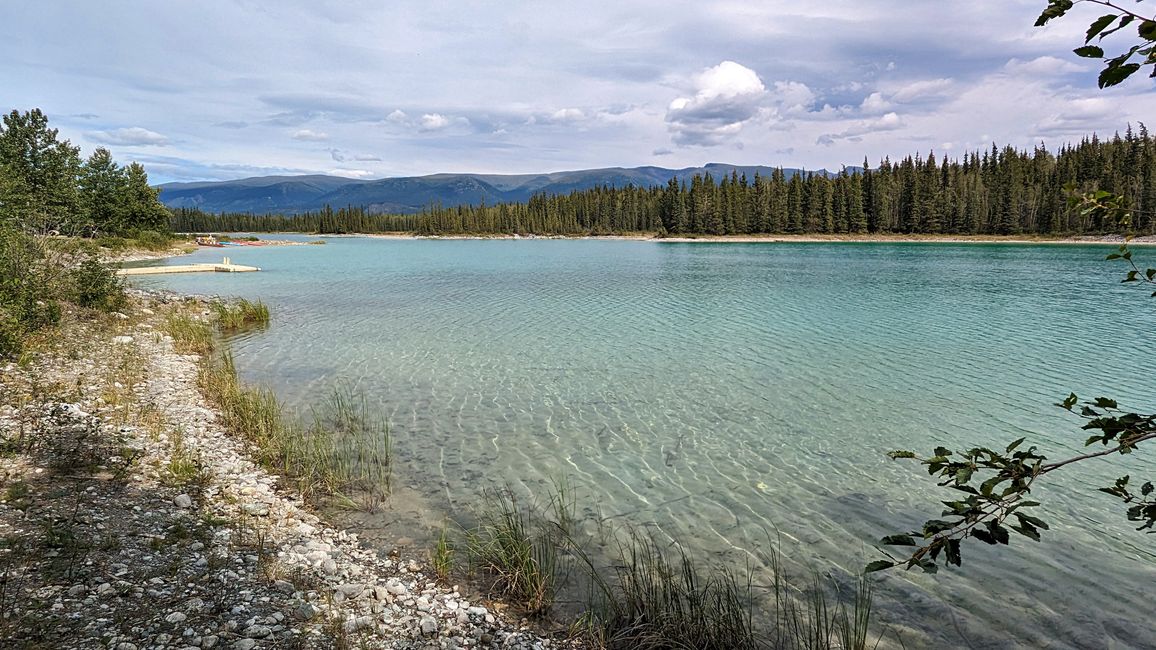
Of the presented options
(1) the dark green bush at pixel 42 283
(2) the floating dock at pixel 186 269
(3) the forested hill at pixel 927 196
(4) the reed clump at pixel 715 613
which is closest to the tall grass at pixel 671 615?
(4) the reed clump at pixel 715 613

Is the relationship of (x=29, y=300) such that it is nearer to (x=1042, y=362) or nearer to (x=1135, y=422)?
(x=1135, y=422)

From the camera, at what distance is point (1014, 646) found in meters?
6.42

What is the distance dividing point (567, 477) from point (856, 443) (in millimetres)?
6087

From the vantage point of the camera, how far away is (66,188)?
5934cm

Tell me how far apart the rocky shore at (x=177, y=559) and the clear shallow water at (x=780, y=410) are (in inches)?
104

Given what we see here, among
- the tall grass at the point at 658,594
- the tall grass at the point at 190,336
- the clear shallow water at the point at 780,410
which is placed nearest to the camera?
the tall grass at the point at 658,594

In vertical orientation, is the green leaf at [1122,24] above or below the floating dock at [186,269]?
above

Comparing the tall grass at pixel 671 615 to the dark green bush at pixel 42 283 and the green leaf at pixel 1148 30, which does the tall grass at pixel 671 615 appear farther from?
the dark green bush at pixel 42 283

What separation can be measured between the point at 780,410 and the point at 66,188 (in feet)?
243

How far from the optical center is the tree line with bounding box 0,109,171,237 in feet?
69.1

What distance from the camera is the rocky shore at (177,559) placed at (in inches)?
218

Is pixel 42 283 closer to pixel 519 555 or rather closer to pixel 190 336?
pixel 190 336

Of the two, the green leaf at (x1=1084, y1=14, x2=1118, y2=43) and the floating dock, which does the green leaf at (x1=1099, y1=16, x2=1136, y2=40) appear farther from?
the floating dock

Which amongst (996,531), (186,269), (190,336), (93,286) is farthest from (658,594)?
(186,269)
